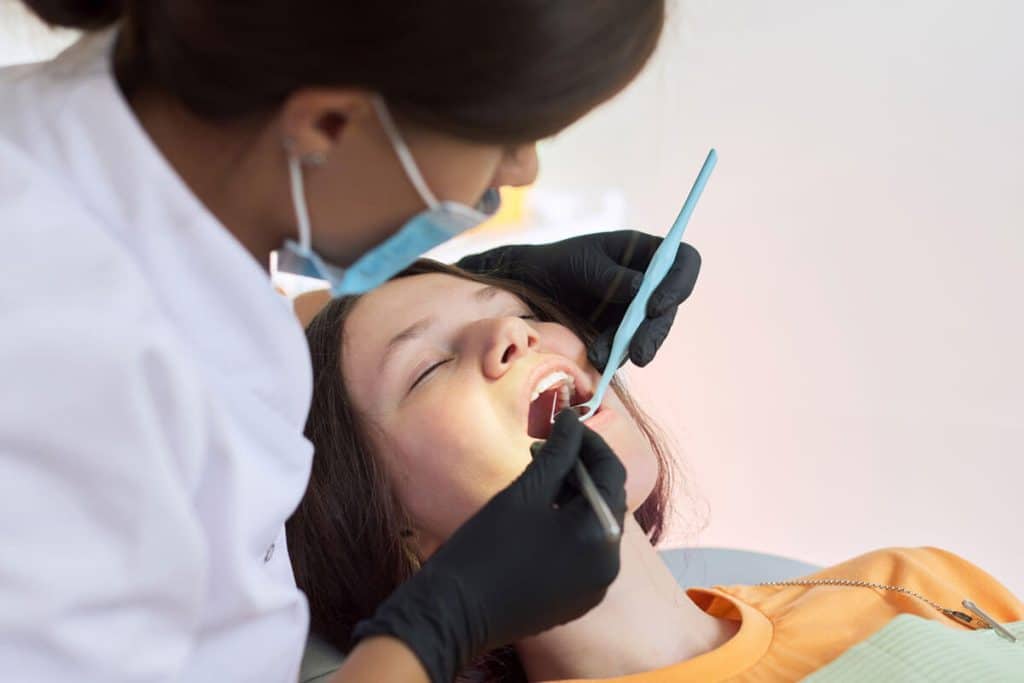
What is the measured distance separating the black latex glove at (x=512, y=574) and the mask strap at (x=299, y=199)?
0.33m

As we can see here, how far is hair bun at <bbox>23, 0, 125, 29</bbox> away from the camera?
2.70ft

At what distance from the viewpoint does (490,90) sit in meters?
0.75

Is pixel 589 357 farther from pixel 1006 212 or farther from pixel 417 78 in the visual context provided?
pixel 1006 212

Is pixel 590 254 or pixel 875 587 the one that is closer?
pixel 875 587

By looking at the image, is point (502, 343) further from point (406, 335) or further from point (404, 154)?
point (404, 154)

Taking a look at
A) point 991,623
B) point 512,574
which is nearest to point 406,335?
point 512,574

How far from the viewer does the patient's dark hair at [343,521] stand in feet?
4.44

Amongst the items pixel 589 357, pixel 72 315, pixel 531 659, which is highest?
pixel 72 315

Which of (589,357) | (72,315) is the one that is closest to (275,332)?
(72,315)

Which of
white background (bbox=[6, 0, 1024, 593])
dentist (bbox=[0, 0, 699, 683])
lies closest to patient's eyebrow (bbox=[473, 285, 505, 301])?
dentist (bbox=[0, 0, 699, 683])

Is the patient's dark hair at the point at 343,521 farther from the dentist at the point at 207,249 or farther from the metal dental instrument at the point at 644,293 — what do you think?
the dentist at the point at 207,249

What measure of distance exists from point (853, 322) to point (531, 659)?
1207mm

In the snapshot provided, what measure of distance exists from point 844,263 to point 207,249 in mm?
1697

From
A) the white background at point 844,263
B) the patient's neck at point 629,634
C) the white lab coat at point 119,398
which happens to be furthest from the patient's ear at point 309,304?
the white background at point 844,263
